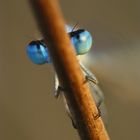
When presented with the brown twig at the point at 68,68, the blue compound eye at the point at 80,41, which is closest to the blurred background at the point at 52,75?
the blue compound eye at the point at 80,41

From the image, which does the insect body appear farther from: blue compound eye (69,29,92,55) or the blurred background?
the blurred background

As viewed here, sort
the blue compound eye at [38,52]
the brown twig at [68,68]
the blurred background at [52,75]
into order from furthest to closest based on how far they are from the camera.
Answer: the blurred background at [52,75] → the blue compound eye at [38,52] → the brown twig at [68,68]

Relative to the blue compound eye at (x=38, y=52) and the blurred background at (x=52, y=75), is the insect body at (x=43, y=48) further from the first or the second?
the blurred background at (x=52, y=75)

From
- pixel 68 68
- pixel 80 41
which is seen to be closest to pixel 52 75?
pixel 80 41

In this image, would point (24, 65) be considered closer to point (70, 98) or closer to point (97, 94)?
point (97, 94)

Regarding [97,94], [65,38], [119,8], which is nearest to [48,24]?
[65,38]

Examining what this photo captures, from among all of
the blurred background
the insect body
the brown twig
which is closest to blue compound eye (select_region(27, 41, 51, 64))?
the insect body
